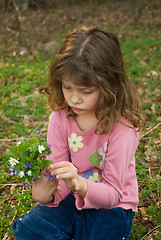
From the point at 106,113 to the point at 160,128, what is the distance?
162 centimetres

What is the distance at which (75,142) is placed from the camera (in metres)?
1.89

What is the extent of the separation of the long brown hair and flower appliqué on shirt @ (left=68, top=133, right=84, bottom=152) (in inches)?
6.7

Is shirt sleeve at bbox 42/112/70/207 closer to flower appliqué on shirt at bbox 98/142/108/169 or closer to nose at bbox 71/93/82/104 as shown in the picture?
flower appliqué on shirt at bbox 98/142/108/169

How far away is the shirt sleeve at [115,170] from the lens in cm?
170

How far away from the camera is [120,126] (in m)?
1.74

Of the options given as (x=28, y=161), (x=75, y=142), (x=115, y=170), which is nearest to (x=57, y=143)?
(x=75, y=142)

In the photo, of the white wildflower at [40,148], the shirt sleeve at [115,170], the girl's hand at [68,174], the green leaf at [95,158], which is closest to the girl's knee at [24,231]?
the shirt sleeve at [115,170]

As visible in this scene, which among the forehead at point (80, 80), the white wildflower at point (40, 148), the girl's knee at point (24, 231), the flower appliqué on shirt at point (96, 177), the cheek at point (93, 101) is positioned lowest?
the girl's knee at point (24, 231)

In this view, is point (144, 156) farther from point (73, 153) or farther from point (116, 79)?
point (116, 79)

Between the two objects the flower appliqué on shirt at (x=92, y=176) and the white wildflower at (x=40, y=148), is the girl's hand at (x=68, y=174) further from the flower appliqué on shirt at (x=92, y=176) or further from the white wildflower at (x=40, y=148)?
the flower appliqué on shirt at (x=92, y=176)

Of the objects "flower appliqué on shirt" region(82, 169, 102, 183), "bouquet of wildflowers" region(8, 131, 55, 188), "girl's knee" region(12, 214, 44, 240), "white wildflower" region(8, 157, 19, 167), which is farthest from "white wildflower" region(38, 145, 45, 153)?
"girl's knee" region(12, 214, 44, 240)

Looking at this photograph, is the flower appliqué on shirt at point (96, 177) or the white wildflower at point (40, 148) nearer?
the white wildflower at point (40, 148)

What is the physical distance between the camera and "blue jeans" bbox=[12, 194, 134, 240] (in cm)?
175

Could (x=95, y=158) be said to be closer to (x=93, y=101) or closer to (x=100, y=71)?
(x=93, y=101)
